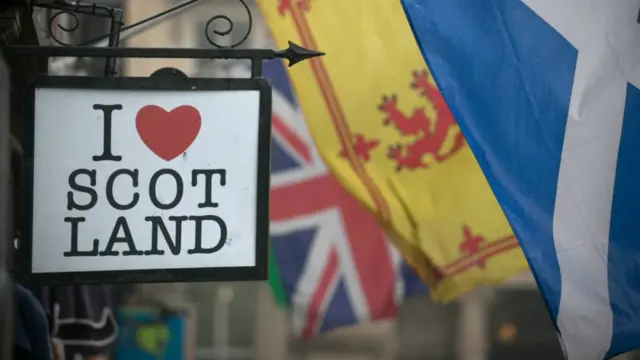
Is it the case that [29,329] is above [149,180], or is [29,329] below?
below

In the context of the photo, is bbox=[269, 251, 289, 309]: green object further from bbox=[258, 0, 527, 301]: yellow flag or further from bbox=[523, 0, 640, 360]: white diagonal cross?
bbox=[523, 0, 640, 360]: white diagonal cross

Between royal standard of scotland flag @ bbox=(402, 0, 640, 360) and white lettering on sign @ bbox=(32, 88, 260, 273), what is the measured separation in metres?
1.00

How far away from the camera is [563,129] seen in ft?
12.7

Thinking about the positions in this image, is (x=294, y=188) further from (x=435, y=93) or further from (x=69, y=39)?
(x=435, y=93)

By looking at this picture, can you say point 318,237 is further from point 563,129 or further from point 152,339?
point 563,129

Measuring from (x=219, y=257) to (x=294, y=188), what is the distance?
646 cm

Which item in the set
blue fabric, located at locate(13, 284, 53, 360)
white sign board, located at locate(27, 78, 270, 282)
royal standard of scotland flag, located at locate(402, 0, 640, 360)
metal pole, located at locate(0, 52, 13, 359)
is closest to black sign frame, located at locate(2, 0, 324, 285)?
white sign board, located at locate(27, 78, 270, 282)

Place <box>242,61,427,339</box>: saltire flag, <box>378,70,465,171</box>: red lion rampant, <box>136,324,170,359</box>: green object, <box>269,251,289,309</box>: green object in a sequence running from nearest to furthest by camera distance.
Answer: <box>378,70,465,171</box>: red lion rampant → <box>242,61,427,339</box>: saltire flag → <box>269,251,289,309</box>: green object → <box>136,324,170,359</box>: green object

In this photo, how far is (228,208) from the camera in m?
3.30

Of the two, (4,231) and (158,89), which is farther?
(4,231)

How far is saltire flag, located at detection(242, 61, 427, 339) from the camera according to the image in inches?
379

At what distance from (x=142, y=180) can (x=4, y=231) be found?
0.97 metres

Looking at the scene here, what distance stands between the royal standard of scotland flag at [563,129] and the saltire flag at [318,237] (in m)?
5.70

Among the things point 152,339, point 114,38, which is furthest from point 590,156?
point 152,339
